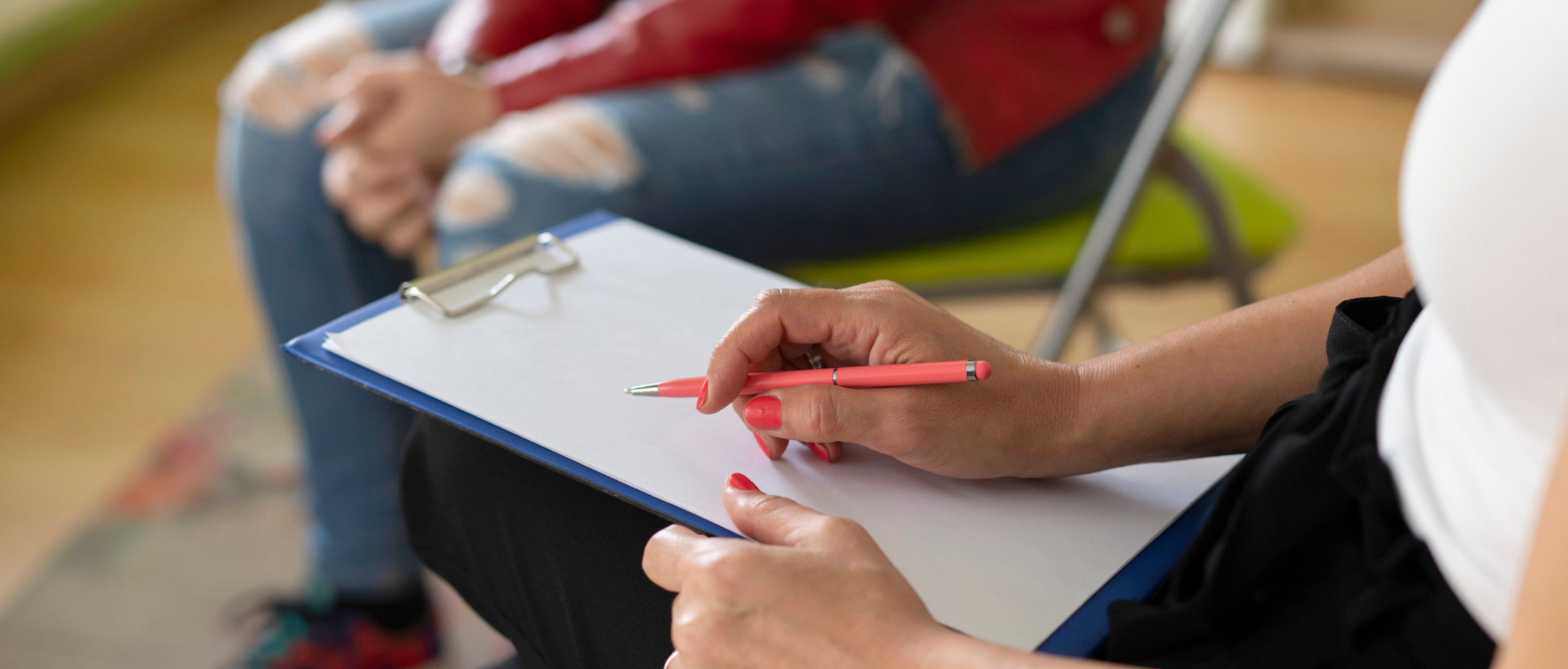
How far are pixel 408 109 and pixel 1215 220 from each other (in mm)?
669

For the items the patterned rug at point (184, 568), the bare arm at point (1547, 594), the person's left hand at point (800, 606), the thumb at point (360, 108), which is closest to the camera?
the bare arm at point (1547, 594)

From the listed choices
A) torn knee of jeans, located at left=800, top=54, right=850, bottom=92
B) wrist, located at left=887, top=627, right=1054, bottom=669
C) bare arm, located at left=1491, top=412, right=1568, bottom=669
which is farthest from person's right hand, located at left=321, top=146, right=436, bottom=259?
bare arm, located at left=1491, top=412, right=1568, bottom=669

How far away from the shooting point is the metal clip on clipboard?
52 centimetres

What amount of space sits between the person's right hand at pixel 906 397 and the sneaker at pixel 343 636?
0.66 meters

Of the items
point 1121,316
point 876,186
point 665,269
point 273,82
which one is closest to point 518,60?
point 273,82

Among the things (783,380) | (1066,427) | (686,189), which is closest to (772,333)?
(783,380)

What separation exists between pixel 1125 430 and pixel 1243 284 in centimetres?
49

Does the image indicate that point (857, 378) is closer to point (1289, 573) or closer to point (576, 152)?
point (1289, 573)

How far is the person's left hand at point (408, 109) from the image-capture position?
3.02ft

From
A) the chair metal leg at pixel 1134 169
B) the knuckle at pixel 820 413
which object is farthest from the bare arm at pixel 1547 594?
the chair metal leg at pixel 1134 169

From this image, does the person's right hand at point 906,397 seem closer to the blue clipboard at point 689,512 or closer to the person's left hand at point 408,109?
the blue clipboard at point 689,512

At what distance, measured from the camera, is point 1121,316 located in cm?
163

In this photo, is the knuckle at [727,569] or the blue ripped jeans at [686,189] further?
the blue ripped jeans at [686,189]

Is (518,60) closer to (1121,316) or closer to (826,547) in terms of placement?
(826,547)
